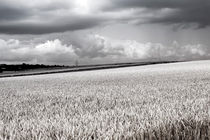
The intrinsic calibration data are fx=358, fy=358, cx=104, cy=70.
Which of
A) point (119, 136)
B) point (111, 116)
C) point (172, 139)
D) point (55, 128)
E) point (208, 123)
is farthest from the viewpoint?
point (111, 116)

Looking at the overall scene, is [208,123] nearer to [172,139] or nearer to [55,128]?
[172,139]

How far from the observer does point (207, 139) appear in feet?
12.4

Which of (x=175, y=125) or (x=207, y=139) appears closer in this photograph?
(x=207, y=139)

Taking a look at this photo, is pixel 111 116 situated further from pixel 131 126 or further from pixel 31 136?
pixel 31 136

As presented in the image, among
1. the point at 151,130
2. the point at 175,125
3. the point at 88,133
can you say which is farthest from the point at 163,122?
the point at 88,133

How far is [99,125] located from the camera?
412cm

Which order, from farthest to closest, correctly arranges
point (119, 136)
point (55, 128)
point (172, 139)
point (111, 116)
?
point (111, 116) → point (55, 128) → point (172, 139) → point (119, 136)

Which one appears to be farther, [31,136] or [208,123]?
[208,123]

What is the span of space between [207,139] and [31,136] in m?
1.84

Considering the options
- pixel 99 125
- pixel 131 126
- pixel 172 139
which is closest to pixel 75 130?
pixel 99 125

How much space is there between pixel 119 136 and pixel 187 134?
88 centimetres

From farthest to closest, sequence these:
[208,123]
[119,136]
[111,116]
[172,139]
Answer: [111,116], [208,123], [172,139], [119,136]

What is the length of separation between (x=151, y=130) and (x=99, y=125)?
0.63m

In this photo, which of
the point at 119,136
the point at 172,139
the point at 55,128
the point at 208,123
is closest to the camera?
the point at 119,136
